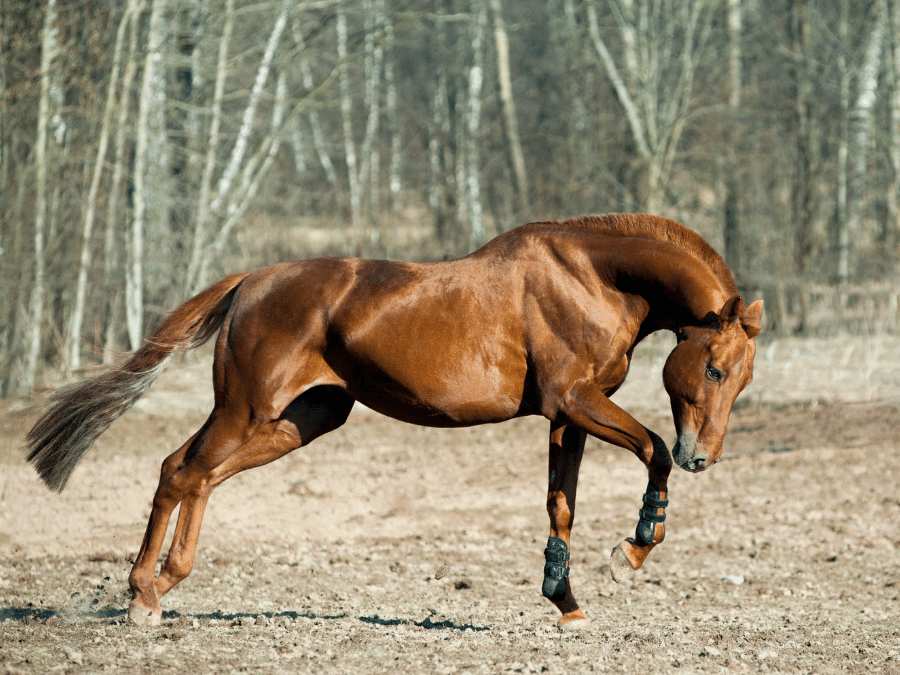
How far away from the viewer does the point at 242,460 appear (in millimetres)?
4941

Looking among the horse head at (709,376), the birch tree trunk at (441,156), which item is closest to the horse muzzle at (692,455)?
the horse head at (709,376)

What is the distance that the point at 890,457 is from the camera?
8.59 m

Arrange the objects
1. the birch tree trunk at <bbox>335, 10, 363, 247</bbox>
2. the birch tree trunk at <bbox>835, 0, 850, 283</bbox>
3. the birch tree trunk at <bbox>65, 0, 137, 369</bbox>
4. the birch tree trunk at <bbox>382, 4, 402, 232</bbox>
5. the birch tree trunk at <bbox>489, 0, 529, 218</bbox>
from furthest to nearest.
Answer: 1. the birch tree trunk at <bbox>382, 4, 402, 232</bbox>
2. the birch tree trunk at <bbox>489, 0, 529, 218</bbox>
3. the birch tree trunk at <bbox>335, 10, 363, 247</bbox>
4. the birch tree trunk at <bbox>835, 0, 850, 283</bbox>
5. the birch tree trunk at <bbox>65, 0, 137, 369</bbox>

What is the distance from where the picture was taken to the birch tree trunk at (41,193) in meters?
10.5

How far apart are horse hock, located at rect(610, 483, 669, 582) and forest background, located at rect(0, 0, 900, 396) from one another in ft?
10.2

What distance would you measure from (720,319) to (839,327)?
11025mm

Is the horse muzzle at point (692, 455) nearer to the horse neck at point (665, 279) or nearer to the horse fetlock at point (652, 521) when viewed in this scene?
the horse fetlock at point (652, 521)

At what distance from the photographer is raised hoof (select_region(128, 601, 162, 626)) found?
184 inches

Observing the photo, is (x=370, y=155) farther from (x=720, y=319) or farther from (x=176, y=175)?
(x=720, y=319)

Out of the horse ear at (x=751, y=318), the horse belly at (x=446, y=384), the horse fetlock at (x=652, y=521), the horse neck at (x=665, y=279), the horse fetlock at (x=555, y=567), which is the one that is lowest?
the horse fetlock at (x=555, y=567)

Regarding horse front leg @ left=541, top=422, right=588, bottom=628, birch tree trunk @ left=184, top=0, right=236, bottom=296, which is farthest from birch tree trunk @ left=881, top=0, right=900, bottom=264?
horse front leg @ left=541, top=422, right=588, bottom=628

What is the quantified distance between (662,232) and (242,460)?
247 cm

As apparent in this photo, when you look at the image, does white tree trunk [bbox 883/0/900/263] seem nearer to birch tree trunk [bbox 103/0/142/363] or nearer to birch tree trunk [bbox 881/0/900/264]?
birch tree trunk [bbox 881/0/900/264]

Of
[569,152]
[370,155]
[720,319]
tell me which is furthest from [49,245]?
[370,155]
